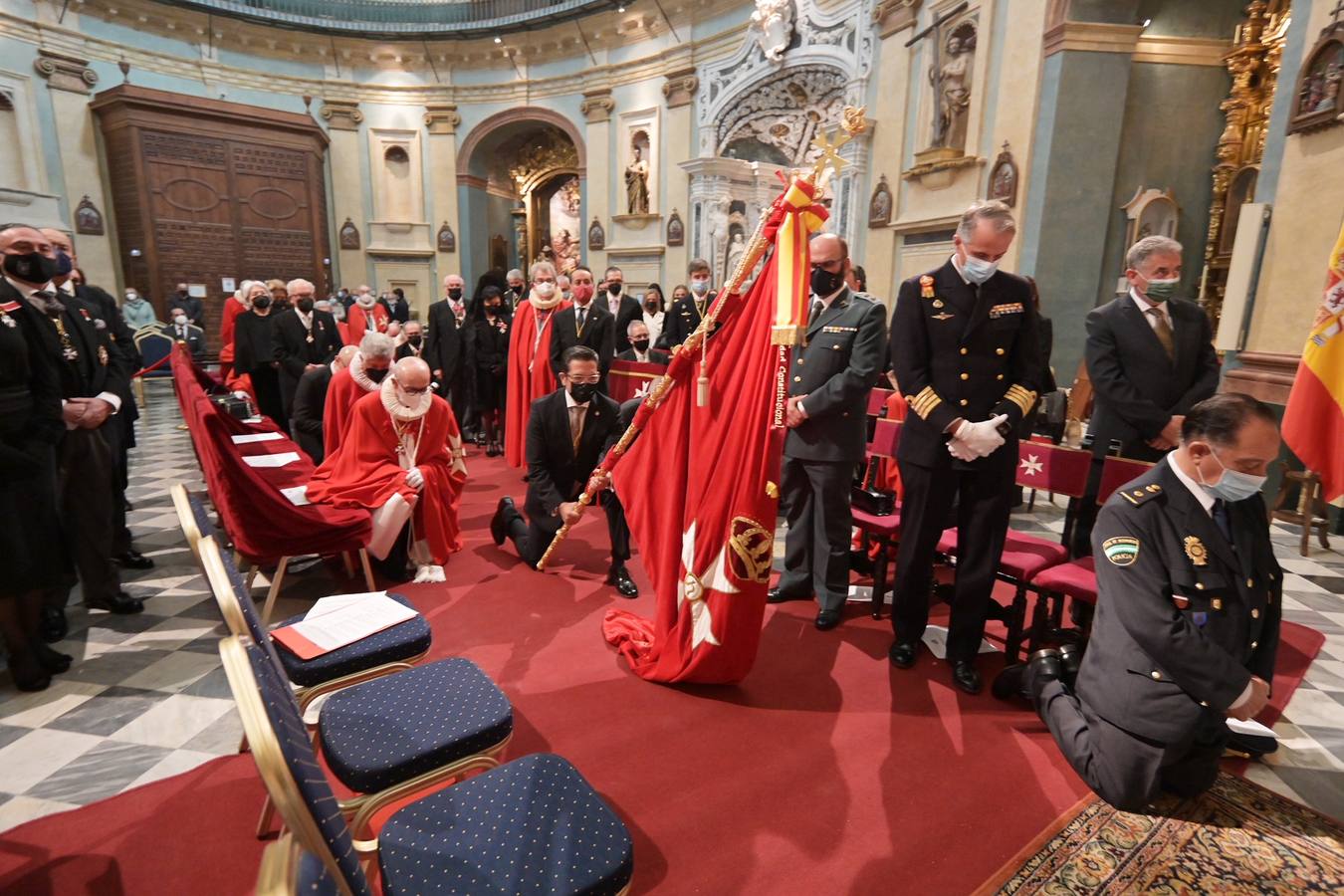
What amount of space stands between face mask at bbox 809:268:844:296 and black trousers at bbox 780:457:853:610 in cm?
87

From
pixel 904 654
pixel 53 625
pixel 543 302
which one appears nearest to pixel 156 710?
pixel 53 625

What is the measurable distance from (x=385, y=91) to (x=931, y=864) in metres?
17.7

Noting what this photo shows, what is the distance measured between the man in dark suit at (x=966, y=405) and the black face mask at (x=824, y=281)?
1.65ft

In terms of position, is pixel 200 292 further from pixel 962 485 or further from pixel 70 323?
pixel 962 485

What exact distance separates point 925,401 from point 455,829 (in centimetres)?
227

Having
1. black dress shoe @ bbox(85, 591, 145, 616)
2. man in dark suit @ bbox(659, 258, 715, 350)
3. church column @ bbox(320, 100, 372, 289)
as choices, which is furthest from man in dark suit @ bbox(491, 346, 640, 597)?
church column @ bbox(320, 100, 372, 289)

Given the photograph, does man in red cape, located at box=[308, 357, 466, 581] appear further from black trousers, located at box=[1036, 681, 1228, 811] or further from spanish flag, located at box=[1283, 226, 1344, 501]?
spanish flag, located at box=[1283, 226, 1344, 501]

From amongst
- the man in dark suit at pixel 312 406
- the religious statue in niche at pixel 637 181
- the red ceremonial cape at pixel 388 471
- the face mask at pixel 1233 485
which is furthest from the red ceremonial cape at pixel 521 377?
the religious statue in niche at pixel 637 181

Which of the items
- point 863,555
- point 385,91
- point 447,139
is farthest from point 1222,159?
point 385,91

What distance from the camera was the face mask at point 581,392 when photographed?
3.89m

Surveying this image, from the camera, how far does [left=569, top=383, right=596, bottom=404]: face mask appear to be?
3.89 m

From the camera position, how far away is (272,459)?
4250 millimetres

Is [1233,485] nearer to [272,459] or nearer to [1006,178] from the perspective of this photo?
[272,459]

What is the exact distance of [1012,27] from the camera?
7.14 m
